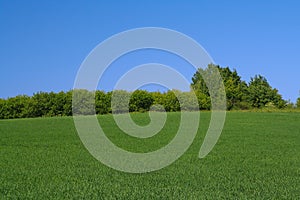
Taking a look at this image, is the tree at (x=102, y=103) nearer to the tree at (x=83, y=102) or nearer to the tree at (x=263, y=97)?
the tree at (x=83, y=102)

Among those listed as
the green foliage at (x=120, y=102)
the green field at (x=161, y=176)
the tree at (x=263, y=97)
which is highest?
the tree at (x=263, y=97)

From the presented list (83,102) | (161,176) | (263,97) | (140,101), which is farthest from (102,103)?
(161,176)

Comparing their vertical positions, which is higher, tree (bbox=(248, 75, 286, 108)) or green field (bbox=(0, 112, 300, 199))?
tree (bbox=(248, 75, 286, 108))

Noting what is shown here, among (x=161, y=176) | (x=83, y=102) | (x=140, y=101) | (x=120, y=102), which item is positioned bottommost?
(x=161, y=176)

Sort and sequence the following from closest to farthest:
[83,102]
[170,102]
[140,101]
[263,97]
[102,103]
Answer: [83,102], [102,103], [140,101], [170,102], [263,97]

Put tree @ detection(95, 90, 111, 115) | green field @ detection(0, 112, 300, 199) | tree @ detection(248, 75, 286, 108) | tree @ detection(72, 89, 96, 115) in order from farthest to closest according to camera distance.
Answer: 1. tree @ detection(248, 75, 286, 108)
2. tree @ detection(95, 90, 111, 115)
3. tree @ detection(72, 89, 96, 115)
4. green field @ detection(0, 112, 300, 199)

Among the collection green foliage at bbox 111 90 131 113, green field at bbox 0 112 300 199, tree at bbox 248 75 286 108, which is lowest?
green field at bbox 0 112 300 199

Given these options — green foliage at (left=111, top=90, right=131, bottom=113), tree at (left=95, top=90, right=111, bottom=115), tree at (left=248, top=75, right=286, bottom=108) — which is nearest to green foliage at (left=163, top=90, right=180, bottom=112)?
green foliage at (left=111, top=90, right=131, bottom=113)

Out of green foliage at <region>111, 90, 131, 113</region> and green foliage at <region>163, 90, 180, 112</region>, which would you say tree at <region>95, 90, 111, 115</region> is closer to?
green foliage at <region>111, 90, 131, 113</region>

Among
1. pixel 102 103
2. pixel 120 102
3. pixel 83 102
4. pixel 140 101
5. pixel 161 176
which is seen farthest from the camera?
pixel 140 101

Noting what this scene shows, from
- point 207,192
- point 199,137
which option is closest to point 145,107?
point 199,137

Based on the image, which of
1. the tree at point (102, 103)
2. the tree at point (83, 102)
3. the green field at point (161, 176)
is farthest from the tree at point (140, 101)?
the green field at point (161, 176)

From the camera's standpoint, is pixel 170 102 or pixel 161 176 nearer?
pixel 161 176

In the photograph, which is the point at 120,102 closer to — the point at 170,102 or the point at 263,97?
the point at 170,102
